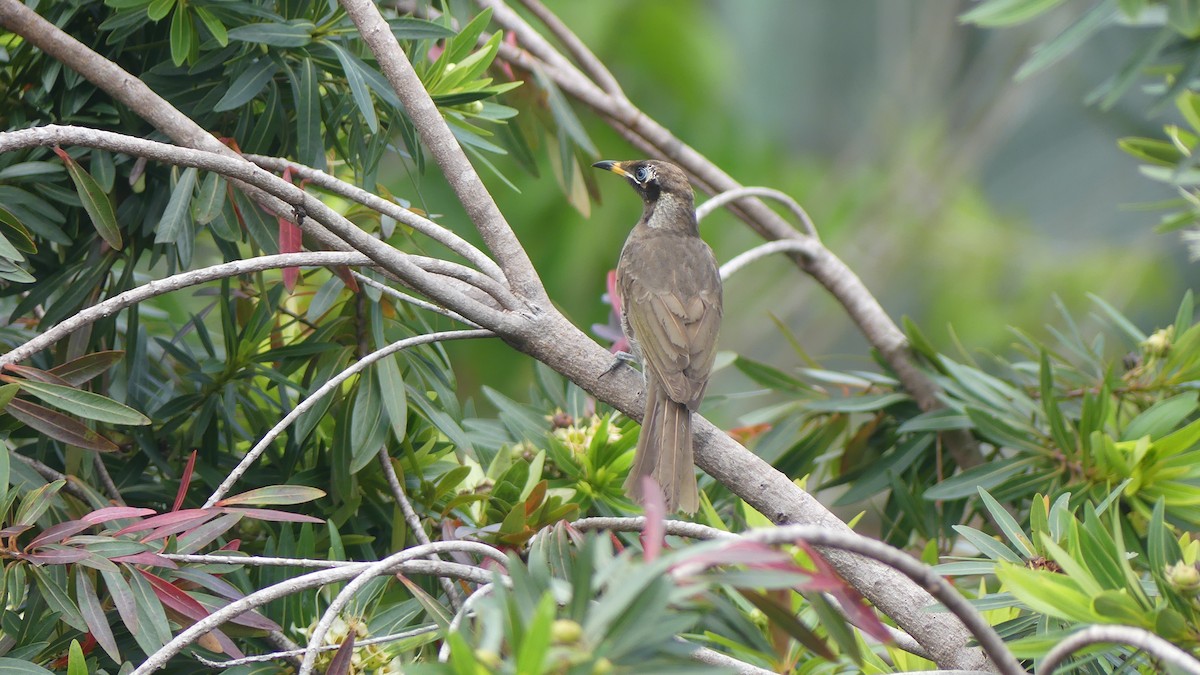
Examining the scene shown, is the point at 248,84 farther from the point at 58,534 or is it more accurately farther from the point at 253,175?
the point at 58,534

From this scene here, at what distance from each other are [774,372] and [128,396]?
86.7 inches

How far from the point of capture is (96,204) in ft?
8.27

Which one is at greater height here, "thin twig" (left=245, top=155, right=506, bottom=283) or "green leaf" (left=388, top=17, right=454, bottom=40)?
"green leaf" (left=388, top=17, right=454, bottom=40)

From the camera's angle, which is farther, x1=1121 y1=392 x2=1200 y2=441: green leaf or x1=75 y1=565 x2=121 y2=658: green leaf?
x1=1121 y1=392 x2=1200 y2=441: green leaf

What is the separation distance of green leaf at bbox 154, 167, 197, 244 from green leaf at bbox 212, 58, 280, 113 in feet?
0.63

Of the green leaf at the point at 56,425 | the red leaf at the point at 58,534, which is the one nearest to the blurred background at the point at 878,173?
the green leaf at the point at 56,425

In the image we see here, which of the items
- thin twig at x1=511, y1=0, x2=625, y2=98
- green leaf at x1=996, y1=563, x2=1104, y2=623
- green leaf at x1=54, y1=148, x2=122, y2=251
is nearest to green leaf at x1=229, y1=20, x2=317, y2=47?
green leaf at x1=54, y1=148, x2=122, y2=251

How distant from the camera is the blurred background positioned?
31.2 ft

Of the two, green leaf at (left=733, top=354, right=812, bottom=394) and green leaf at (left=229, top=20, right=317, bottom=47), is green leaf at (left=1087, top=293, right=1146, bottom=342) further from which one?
green leaf at (left=229, top=20, right=317, bottom=47)

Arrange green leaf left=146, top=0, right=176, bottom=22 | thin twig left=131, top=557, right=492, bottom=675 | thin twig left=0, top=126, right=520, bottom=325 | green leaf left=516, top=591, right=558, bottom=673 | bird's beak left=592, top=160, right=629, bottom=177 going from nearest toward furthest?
green leaf left=516, top=591, right=558, bottom=673
thin twig left=131, top=557, right=492, bottom=675
thin twig left=0, top=126, right=520, bottom=325
green leaf left=146, top=0, right=176, bottom=22
bird's beak left=592, top=160, right=629, bottom=177

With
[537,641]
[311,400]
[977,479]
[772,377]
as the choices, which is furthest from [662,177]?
[537,641]

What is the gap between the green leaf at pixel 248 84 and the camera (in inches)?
108

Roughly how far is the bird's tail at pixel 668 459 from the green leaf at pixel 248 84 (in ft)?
4.30

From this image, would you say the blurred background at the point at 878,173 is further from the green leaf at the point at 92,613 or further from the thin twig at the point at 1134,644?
the thin twig at the point at 1134,644
